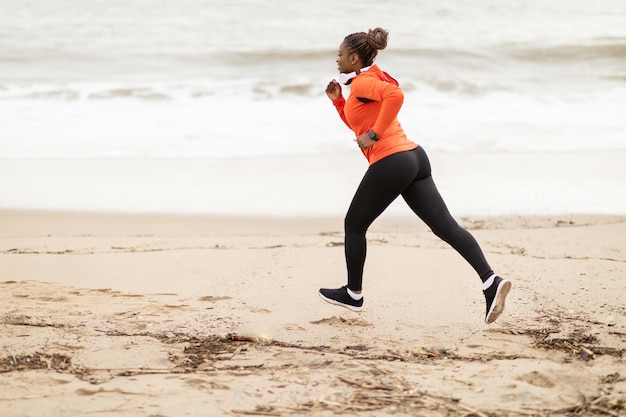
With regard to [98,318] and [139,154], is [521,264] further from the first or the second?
Result: [139,154]

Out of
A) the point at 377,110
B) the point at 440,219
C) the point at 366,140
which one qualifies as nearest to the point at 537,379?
the point at 440,219

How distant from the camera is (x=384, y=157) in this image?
4410mm

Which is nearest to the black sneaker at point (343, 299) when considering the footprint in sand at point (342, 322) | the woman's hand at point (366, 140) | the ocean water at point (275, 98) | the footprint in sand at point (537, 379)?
the footprint in sand at point (342, 322)

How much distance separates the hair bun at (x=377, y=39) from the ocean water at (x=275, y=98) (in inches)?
152

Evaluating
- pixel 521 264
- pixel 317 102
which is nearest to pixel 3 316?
pixel 521 264

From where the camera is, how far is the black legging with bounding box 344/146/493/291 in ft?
14.4

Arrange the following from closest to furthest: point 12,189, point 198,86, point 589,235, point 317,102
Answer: point 589,235, point 12,189, point 317,102, point 198,86

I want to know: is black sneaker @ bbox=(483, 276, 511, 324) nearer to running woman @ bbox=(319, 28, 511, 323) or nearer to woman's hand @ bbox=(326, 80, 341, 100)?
running woman @ bbox=(319, 28, 511, 323)

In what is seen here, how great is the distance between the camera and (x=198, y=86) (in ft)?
54.2

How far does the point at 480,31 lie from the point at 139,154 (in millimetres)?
13603

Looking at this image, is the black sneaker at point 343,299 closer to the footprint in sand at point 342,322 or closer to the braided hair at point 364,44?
the footprint in sand at point 342,322

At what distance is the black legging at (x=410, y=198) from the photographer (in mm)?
4398

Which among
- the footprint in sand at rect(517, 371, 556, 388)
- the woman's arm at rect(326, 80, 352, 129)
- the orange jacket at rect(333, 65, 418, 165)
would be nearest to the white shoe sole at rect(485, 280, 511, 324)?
the footprint in sand at rect(517, 371, 556, 388)

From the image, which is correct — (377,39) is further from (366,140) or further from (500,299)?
(500,299)
